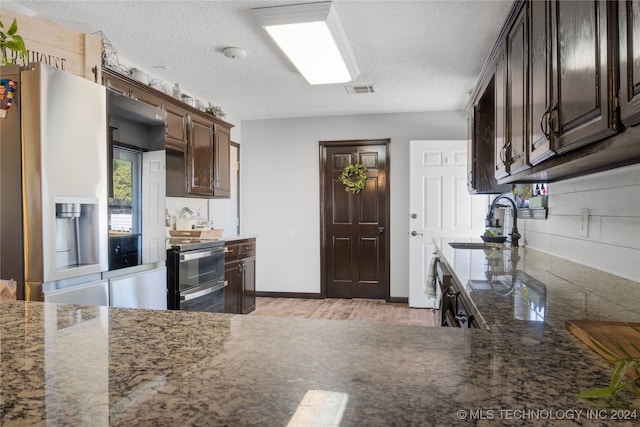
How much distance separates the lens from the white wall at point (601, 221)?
1545 millimetres

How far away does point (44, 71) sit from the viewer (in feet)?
5.88

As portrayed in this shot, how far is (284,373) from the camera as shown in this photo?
57cm

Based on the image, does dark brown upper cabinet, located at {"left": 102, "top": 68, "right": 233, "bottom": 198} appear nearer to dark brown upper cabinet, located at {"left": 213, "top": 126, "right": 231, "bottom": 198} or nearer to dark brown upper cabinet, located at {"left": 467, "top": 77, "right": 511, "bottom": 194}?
dark brown upper cabinet, located at {"left": 213, "top": 126, "right": 231, "bottom": 198}

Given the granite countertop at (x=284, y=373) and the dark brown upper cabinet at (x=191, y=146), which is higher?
the dark brown upper cabinet at (x=191, y=146)

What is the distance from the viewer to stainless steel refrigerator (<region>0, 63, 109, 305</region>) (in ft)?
5.80

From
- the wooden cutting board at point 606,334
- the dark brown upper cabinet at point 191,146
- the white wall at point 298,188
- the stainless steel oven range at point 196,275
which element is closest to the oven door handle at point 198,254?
the stainless steel oven range at point 196,275

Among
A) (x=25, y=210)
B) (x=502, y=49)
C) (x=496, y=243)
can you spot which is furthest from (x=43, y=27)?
(x=496, y=243)

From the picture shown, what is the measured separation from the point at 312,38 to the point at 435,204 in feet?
8.93

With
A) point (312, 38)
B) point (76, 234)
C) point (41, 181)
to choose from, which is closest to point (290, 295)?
point (312, 38)

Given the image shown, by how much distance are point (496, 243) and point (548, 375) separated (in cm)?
295

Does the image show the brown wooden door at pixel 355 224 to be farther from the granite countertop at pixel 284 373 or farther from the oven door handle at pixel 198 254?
the granite countertop at pixel 284 373

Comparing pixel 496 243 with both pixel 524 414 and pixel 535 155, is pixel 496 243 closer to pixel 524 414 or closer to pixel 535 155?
pixel 535 155

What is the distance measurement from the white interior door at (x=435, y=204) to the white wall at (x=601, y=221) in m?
2.25

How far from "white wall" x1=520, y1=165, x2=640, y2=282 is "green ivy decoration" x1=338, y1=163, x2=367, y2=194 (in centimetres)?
295
